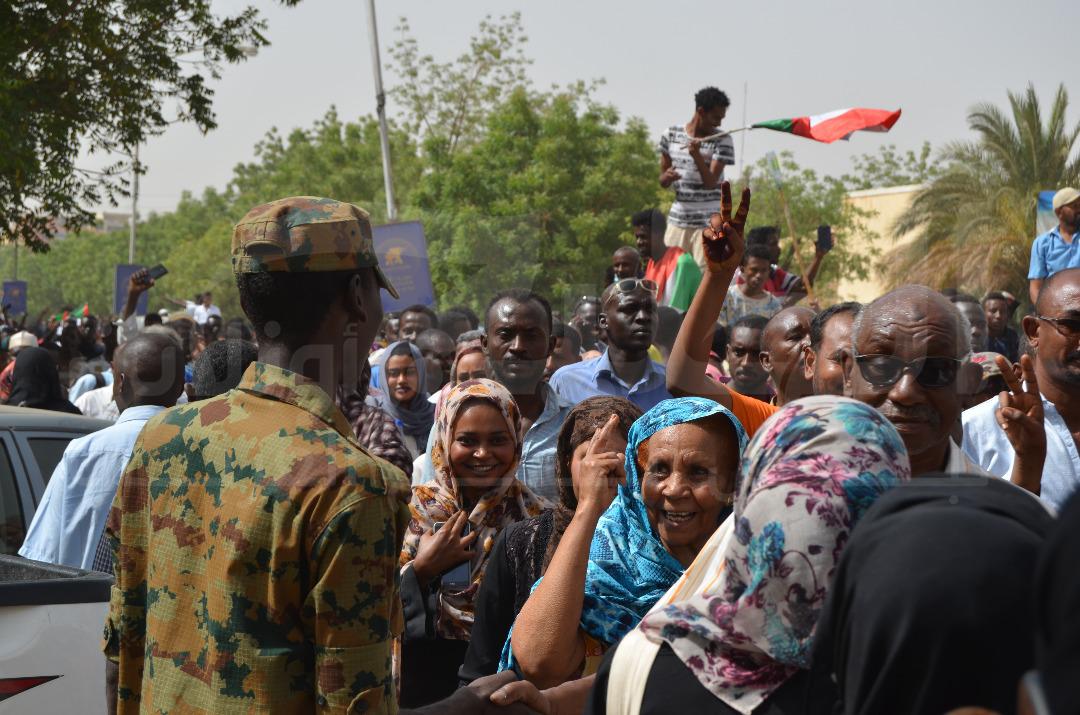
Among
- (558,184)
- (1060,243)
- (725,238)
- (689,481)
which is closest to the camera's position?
(689,481)

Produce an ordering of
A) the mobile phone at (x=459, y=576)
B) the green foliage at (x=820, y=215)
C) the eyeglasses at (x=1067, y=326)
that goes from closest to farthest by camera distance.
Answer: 1. the mobile phone at (x=459, y=576)
2. the eyeglasses at (x=1067, y=326)
3. the green foliage at (x=820, y=215)

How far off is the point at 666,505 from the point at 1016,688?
5.98 ft

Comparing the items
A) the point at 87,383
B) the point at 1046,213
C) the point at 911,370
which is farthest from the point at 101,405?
the point at 1046,213

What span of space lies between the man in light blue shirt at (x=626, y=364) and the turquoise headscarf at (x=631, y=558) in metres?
2.20

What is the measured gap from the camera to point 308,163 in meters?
51.5

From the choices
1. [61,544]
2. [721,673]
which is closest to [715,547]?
[721,673]

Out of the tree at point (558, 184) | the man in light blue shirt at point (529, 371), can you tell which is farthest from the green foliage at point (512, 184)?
the man in light blue shirt at point (529, 371)

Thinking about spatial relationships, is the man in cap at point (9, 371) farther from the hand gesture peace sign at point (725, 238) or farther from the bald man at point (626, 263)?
the hand gesture peace sign at point (725, 238)

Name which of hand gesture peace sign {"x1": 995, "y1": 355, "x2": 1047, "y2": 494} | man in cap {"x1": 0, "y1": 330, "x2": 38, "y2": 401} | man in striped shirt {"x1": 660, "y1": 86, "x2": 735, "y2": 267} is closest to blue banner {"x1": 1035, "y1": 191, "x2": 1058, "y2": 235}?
man in striped shirt {"x1": 660, "y1": 86, "x2": 735, "y2": 267}

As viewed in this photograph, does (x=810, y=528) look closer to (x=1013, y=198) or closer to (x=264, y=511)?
(x=264, y=511)

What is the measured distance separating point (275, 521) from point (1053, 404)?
3092mm

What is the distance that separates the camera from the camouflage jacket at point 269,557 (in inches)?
89.4

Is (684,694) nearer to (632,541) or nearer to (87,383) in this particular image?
(632,541)

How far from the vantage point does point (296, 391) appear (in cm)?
245
